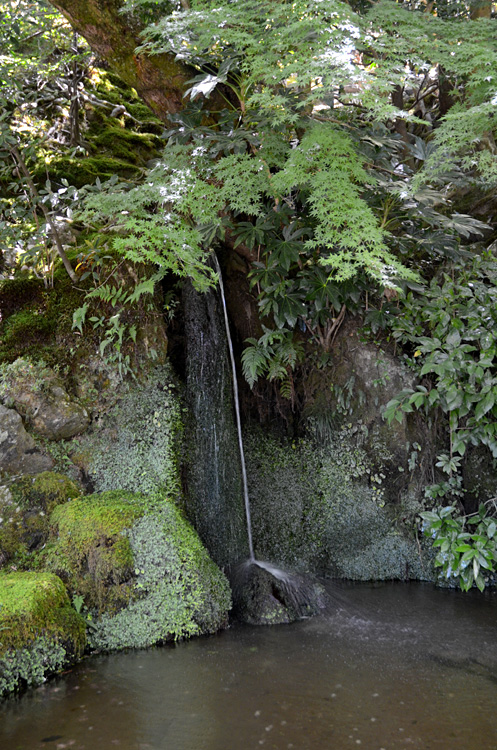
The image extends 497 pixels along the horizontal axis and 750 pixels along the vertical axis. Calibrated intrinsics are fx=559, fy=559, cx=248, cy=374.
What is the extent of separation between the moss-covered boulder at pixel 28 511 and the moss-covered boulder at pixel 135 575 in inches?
6.2

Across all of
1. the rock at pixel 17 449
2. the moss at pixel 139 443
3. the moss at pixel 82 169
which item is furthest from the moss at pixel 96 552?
the moss at pixel 82 169

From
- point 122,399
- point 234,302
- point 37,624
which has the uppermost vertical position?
point 234,302

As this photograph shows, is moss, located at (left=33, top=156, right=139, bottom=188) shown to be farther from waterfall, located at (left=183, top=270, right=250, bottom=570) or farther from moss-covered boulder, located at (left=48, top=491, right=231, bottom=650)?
moss-covered boulder, located at (left=48, top=491, right=231, bottom=650)

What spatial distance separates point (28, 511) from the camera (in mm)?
4195

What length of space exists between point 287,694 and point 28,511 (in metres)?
2.31

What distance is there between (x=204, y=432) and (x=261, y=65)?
2890 millimetres

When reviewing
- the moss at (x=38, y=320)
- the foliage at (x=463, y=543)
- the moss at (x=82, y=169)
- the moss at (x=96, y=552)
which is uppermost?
the moss at (x=82, y=169)

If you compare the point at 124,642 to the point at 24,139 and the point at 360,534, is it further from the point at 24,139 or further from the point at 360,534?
the point at 24,139

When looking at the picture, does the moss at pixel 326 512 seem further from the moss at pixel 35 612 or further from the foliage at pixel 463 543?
the moss at pixel 35 612

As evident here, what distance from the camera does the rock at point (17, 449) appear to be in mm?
4477

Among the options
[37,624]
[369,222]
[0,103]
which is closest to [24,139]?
[0,103]

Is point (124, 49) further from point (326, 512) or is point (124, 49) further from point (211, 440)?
point (326, 512)

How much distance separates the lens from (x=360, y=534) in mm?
5242

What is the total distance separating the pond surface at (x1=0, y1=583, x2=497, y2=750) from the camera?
8.71ft
